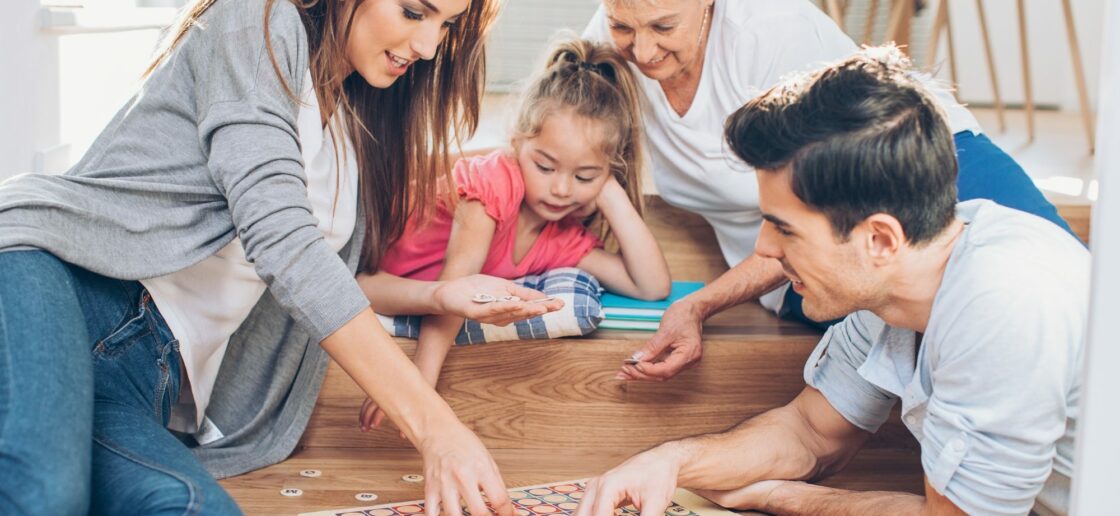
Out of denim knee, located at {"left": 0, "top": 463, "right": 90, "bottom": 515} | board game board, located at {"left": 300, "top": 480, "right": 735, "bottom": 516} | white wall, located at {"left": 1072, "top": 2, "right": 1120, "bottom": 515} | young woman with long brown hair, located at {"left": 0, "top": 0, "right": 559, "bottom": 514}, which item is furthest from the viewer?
board game board, located at {"left": 300, "top": 480, "right": 735, "bottom": 516}

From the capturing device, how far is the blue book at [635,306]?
6.34 ft

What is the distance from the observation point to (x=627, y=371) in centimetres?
175

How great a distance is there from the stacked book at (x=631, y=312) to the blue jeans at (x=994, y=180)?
285 millimetres

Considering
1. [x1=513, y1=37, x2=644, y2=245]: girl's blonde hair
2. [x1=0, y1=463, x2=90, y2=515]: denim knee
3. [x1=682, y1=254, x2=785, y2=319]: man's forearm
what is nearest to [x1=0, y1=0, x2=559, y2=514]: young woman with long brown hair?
[x1=0, y1=463, x2=90, y2=515]: denim knee

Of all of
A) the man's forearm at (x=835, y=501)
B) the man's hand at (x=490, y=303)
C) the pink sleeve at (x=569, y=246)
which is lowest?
the man's forearm at (x=835, y=501)

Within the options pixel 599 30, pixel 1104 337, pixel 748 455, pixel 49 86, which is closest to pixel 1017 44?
pixel 599 30

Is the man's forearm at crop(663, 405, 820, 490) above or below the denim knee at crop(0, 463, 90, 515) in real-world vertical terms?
below

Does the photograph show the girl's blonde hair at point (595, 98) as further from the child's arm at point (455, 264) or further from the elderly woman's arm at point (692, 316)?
the elderly woman's arm at point (692, 316)

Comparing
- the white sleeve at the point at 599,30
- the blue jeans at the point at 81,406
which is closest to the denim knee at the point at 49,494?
the blue jeans at the point at 81,406

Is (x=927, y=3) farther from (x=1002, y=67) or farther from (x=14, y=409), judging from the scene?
(x=14, y=409)

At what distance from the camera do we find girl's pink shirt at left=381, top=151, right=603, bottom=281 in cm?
191

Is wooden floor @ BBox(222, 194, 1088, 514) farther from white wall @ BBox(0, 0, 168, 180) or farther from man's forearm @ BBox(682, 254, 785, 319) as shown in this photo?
white wall @ BBox(0, 0, 168, 180)

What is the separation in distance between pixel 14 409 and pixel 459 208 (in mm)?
918

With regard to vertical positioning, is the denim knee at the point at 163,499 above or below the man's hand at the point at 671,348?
above
